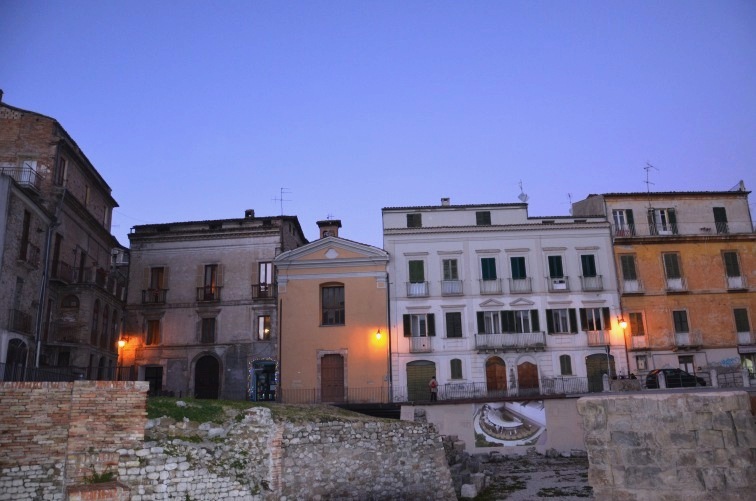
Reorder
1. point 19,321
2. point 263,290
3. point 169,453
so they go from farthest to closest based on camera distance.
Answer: point 263,290 → point 19,321 → point 169,453

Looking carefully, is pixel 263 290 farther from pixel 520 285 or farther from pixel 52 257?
pixel 520 285

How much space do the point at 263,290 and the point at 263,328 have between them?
2400 millimetres

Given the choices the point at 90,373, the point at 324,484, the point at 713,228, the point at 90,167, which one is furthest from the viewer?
the point at 713,228

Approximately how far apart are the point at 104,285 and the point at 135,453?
71.2 ft

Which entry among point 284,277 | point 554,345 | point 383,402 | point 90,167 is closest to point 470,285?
point 554,345

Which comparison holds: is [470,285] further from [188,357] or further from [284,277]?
[188,357]

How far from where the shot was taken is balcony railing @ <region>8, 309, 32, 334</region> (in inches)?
1041

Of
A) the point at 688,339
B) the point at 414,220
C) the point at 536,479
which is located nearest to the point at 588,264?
the point at 688,339

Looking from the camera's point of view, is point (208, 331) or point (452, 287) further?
point (208, 331)

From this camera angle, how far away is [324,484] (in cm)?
1995

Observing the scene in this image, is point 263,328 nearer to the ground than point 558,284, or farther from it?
nearer to the ground

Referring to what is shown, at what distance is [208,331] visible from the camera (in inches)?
1545

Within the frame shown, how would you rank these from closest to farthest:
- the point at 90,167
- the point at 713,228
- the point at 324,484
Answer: the point at 324,484 → the point at 90,167 → the point at 713,228

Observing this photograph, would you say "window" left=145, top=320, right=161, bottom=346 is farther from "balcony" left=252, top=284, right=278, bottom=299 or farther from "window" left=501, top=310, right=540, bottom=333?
"window" left=501, top=310, right=540, bottom=333
